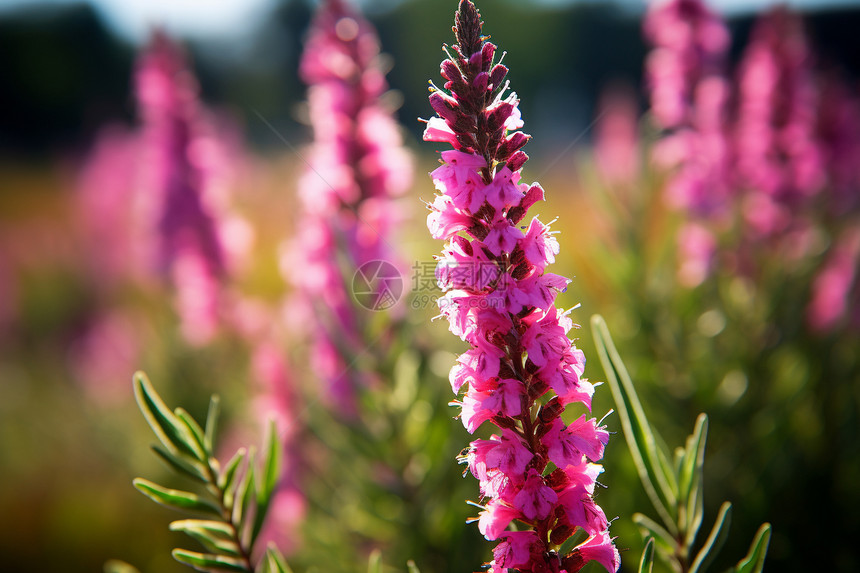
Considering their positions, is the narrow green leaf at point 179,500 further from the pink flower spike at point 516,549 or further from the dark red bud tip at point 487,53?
the dark red bud tip at point 487,53

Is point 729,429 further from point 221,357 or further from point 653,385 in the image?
point 221,357

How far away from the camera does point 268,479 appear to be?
696 mm

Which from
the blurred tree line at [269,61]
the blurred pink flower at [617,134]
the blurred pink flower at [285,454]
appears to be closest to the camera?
the blurred pink flower at [285,454]

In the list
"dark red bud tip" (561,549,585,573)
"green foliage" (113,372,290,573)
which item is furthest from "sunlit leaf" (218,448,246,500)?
"dark red bud tip" (561,549,585,573)

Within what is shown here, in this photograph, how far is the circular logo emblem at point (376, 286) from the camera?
1.48 metres

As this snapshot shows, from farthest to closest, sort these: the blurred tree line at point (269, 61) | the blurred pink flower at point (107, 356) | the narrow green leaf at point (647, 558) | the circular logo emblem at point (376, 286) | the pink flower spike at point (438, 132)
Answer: the blurred tree line at point (269, 61), the blurred pink flower at point (107, 356), the circular logo emblem at point (376, 286), the pink flower spike at point (438, 132), the narrow green leaf at point (647, 558)

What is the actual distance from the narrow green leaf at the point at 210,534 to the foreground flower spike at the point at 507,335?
0.28 m

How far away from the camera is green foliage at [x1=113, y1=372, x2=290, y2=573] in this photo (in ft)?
2.06

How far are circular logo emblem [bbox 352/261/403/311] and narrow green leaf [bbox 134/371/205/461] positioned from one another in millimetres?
805

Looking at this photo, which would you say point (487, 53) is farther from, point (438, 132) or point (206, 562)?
point (206, 562)

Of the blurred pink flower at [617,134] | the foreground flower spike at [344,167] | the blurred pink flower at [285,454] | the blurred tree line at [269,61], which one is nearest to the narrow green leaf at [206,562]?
the foreground flower spike at [344,167]

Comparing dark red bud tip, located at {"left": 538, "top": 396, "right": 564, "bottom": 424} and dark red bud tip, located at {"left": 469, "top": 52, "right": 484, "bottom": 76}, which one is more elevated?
dark red bud tip, located at {"left": 469, "top": 52, "right": 484, "bottom": 76}

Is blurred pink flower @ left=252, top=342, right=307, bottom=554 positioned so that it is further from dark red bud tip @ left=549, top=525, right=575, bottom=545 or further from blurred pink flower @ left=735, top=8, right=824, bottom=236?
blurred pink flower @ left=735, top=8, right=824, bottom=236

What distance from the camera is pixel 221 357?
2625 millimetres
